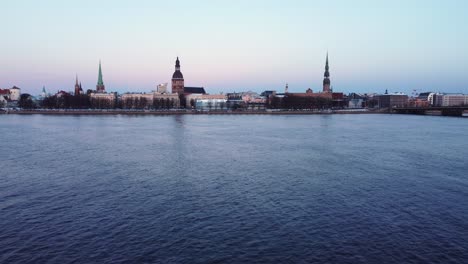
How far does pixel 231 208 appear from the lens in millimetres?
11312

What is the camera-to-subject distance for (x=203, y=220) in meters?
10.4

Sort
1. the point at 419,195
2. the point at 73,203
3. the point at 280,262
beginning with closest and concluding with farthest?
the point at 280,262 → the point at 73,203 → the point at 419,195

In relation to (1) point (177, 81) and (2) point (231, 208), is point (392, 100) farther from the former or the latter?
(2) point (231, 208)

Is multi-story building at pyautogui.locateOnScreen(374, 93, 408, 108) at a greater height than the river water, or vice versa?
multi-story building at pyautogui.locateOnScreen(374, 93, 408, 108)

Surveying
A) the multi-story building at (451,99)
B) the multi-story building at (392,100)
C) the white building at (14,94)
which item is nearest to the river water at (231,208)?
the white building at (14,94)

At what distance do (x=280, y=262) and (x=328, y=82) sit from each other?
106 metres

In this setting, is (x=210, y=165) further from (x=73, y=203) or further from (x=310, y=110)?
(x=310, y=110)

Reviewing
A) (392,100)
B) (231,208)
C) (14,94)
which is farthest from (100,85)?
(231,208)

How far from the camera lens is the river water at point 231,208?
27.9ft

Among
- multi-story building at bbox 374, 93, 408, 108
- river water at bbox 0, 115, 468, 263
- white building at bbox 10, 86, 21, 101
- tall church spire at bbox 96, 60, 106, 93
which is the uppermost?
tall church spire at bbox 96, 60, 106, 93

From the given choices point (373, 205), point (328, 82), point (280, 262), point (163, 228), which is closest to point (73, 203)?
point (163, 228)

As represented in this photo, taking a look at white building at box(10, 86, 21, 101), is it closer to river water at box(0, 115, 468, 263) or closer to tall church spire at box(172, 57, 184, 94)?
tall church spire at box(172, 57, 184, 94)

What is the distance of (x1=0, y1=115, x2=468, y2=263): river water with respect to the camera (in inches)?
335

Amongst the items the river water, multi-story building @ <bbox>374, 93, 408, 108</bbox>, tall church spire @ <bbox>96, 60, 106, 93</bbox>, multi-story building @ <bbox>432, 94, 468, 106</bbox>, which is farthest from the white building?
multi-story building @ <bbox>432, 94, 468, 106</bbox>
